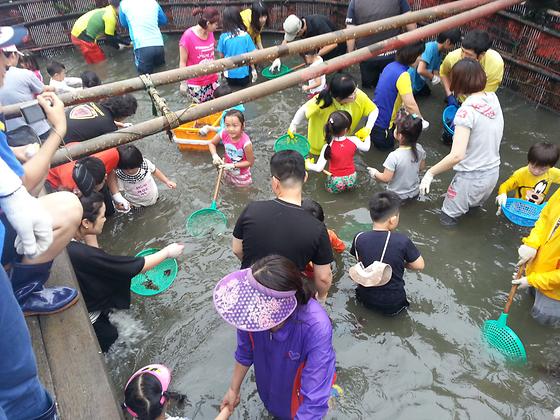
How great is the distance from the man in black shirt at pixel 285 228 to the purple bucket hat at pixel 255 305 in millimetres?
777

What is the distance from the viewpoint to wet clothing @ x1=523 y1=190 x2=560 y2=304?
3.49m

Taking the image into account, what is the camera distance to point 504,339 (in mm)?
3691

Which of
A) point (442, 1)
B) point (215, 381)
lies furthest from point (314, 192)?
point (442, 1)

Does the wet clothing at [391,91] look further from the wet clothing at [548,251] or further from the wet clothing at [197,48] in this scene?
the wet clothing at [197,48]

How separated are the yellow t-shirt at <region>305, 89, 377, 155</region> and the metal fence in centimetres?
349

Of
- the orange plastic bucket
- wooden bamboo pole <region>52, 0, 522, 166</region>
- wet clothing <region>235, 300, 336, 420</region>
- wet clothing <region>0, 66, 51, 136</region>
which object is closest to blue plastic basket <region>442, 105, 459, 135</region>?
wooden bamboo pole <region>52, 0, 522, 166</region>

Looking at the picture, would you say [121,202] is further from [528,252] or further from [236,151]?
[528,252]

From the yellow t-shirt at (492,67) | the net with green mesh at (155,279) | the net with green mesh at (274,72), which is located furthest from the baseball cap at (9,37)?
the net with green mesh at (274,72)

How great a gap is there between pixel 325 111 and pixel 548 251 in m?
2.98

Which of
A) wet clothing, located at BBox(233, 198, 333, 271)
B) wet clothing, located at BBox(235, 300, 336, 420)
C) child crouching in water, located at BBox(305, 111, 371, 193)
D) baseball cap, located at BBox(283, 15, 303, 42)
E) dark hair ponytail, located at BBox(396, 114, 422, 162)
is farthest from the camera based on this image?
baseball cap, located at BBox(283, 15, 303, 42)

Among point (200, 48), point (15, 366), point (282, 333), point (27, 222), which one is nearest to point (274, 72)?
point (200, 48)

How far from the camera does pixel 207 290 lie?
4496mm

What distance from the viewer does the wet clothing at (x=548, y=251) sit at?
11.4 ft

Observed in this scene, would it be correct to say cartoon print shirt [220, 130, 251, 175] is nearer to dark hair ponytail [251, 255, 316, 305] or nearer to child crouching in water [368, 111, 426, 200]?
child crouching in water [368, 111, 426, 200]
